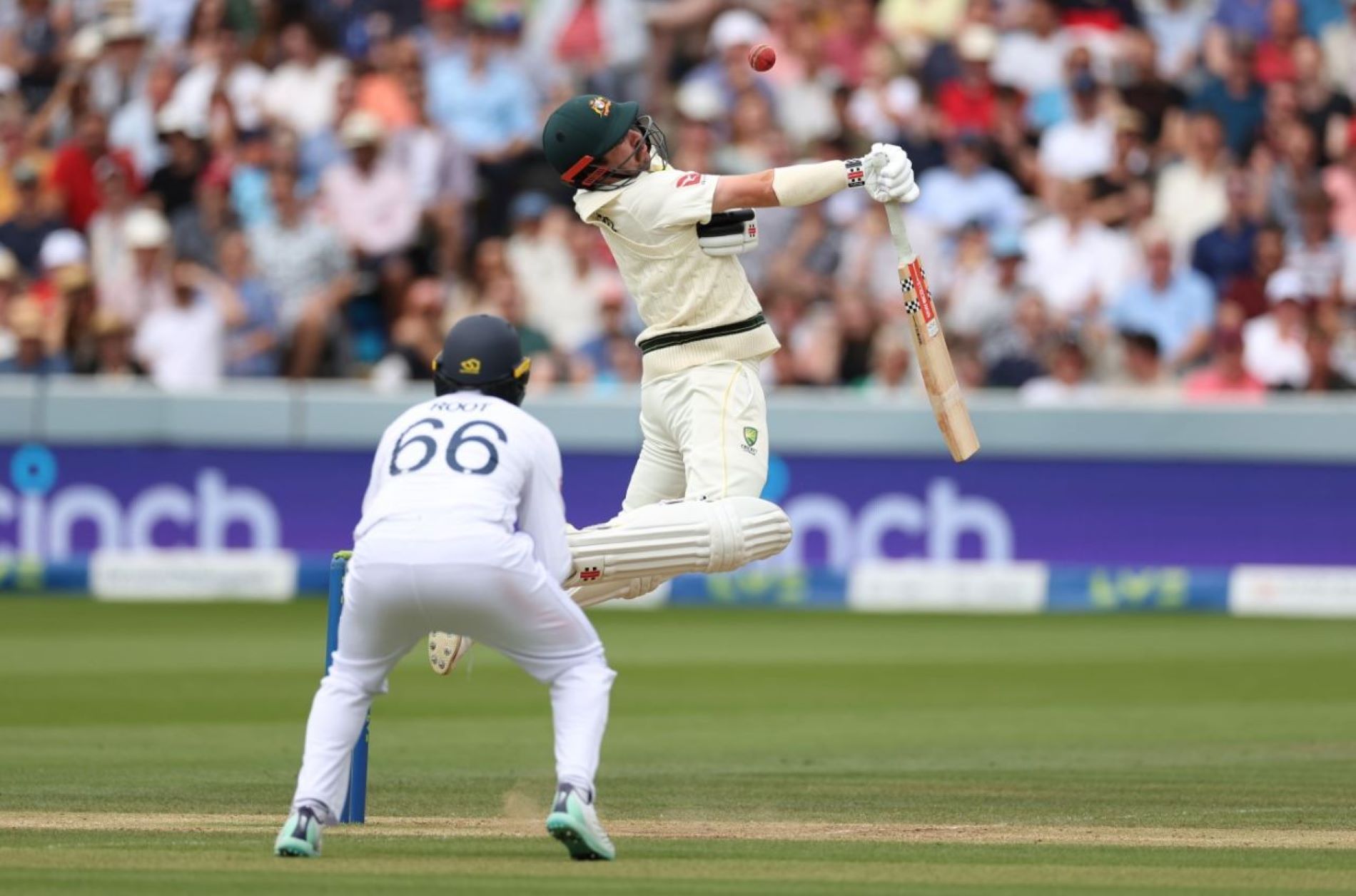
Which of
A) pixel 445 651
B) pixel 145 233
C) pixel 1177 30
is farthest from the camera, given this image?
pixel 1177 30

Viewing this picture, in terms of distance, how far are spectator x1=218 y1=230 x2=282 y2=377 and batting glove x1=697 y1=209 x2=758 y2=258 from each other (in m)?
7.83

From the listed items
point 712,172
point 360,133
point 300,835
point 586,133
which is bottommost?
point 300,835

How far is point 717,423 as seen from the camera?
7.82 metres

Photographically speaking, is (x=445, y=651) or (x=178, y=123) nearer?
(x=445, y=651)

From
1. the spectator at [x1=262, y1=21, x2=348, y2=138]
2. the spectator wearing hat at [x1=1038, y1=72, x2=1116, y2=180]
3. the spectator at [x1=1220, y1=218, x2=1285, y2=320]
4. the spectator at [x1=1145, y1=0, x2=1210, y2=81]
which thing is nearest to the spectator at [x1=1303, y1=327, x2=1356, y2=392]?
the spectator at [x1=1220, y1=218, x2=1285, y2=320]

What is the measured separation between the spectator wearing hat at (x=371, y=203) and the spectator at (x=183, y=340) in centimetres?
103

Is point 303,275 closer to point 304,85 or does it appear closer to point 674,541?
point 304,85

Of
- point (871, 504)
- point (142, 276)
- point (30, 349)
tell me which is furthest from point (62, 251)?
point (871, 504)

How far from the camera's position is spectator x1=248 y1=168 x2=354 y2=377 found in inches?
592

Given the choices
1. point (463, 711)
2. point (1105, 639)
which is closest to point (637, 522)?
point (463, 711)

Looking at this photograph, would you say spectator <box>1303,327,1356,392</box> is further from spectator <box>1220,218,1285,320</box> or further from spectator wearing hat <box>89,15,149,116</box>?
spectator wearing hat <box>89,15,149,116</box>

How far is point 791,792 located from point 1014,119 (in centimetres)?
892

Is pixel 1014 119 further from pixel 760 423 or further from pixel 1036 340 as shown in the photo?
pixel 760 423

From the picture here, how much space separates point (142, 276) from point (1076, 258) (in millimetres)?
5958
